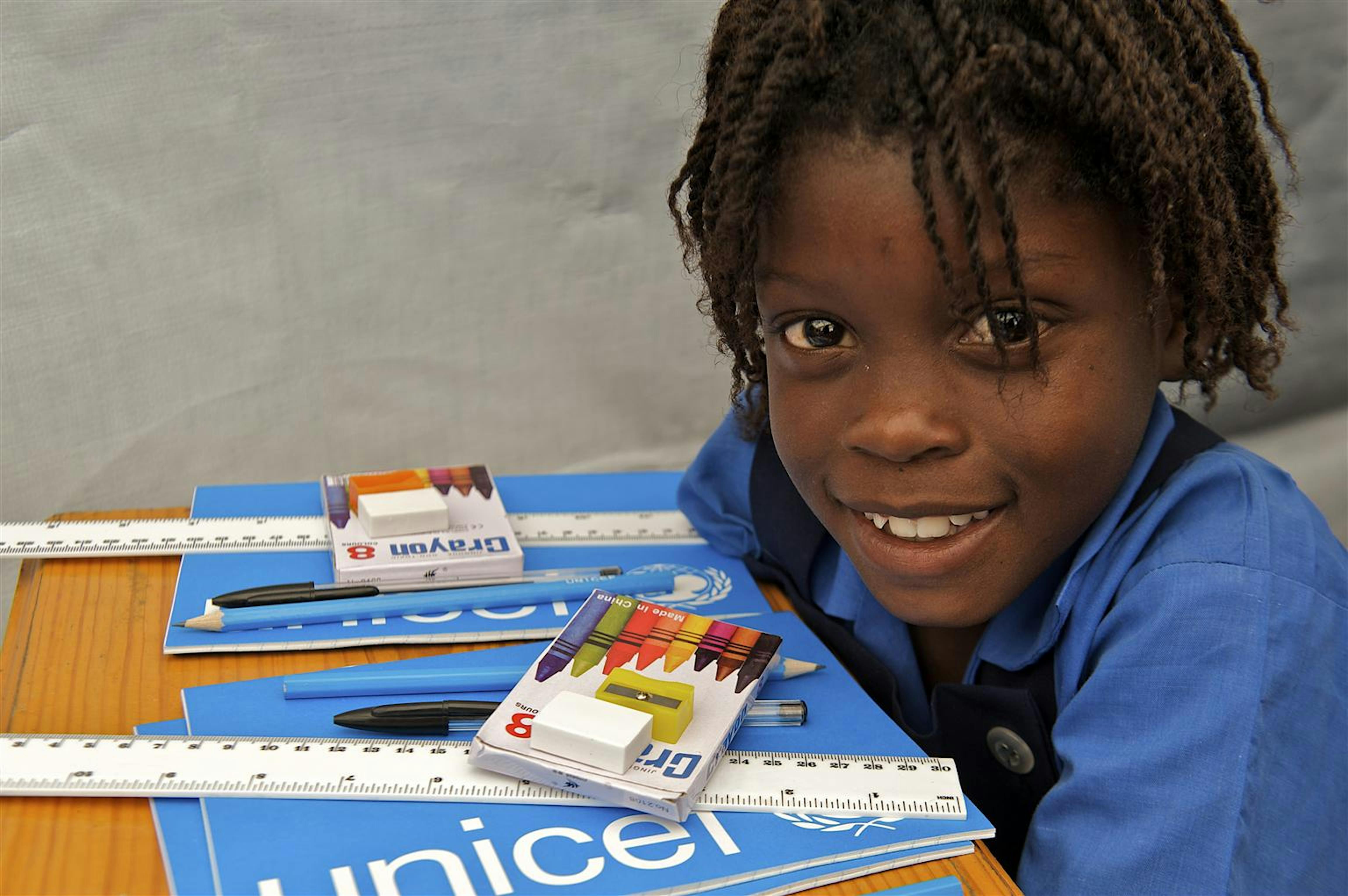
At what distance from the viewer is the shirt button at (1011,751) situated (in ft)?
2.50

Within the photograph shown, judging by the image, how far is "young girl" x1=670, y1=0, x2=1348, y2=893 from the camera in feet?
2.11

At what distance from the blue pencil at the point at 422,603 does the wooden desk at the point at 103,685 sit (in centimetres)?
3

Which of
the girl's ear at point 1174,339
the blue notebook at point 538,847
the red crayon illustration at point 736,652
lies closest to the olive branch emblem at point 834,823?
the blue notebook at point 538,847

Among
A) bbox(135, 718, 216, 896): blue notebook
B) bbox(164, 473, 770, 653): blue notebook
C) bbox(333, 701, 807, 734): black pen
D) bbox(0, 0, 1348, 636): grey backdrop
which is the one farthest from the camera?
bbox(0, 0, 1348, 636): grey backdrop

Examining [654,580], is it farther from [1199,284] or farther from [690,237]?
[1199,284]

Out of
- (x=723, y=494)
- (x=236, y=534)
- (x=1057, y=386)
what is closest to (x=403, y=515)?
(x=236, y=534)

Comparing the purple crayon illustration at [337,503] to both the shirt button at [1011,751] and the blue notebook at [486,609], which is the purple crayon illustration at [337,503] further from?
the shirt button at [1011,751]

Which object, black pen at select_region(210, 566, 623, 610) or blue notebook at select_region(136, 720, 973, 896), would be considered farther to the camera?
black pen at select_region(210, 566, 623, 610)

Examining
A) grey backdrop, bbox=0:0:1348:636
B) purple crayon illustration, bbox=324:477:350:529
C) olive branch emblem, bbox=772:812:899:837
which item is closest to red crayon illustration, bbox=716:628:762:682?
olive branch emblem, bbox=772:812:899:837

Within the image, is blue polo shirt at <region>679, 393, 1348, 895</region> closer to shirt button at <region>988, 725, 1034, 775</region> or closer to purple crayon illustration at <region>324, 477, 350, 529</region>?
shirt button at <region>988, 725, 1034, 775</region>

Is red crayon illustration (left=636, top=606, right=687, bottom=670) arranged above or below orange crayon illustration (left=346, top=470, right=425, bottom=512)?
below

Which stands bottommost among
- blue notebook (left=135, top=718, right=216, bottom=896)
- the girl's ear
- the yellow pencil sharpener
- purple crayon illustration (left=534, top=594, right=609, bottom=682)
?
purple crayon illustration (left=534, top=594, right=609, bottom=682)

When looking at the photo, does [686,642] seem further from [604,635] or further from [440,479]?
[440,479]

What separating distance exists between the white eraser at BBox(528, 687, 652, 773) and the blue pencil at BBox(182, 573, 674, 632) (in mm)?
216
